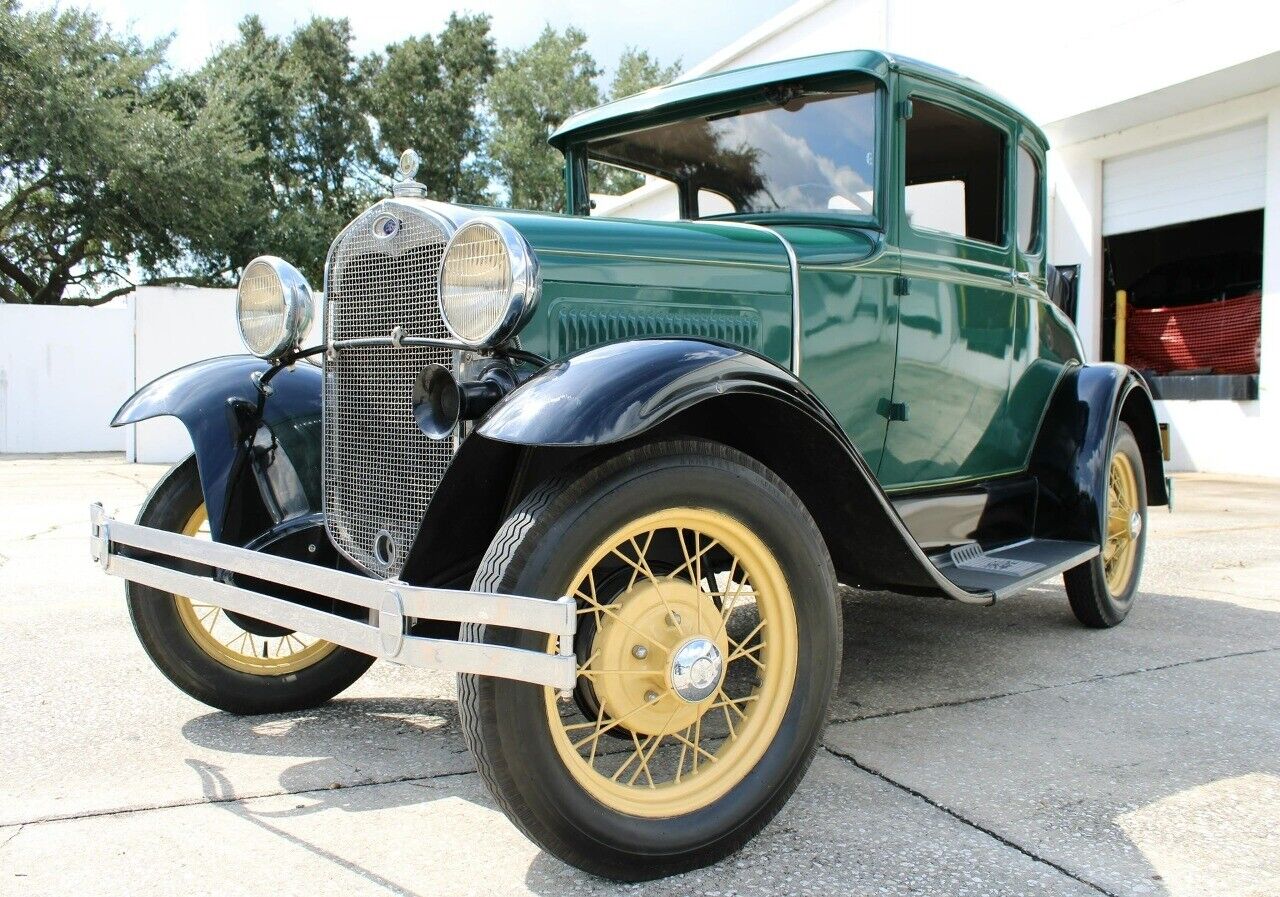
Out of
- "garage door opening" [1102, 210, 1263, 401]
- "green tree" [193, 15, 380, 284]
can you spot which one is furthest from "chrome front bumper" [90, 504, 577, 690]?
"green tree" [193, 15, 380, 284]

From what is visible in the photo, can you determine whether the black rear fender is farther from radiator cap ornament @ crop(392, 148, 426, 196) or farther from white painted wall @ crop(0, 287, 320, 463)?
white painted wall @ crop(0, 287, 320, 463)

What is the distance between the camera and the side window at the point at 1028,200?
159 inches

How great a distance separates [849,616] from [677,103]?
86.0 inches

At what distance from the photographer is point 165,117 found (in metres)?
20.1

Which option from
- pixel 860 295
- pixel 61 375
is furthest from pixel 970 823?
pixel 61 375

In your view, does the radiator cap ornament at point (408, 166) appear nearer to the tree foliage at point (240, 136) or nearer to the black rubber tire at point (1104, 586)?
the black rubber tire at point (1104, 586)

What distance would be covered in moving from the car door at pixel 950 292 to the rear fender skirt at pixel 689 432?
709mm

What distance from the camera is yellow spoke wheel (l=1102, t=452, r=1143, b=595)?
4336 millimetres

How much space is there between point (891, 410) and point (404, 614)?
1946 millimetres

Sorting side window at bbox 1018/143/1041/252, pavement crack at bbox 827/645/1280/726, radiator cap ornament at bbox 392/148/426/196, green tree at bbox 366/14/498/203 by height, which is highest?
green tree at bbox 366/14/498/203

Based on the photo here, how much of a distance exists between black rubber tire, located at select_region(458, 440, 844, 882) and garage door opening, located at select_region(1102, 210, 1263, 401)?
948 cm

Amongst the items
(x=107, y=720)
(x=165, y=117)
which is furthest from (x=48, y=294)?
(x=107, y=720)

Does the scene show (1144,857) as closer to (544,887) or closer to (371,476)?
(544,887)

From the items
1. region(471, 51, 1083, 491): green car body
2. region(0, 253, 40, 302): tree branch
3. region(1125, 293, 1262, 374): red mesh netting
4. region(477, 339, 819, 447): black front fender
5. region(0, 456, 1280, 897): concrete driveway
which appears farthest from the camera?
region(0, 253, 40, 302): tree branch
